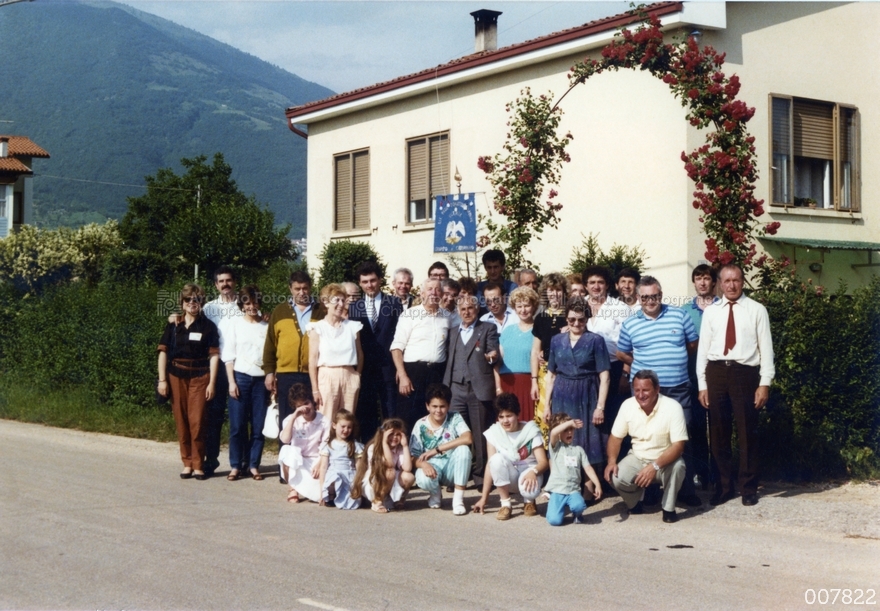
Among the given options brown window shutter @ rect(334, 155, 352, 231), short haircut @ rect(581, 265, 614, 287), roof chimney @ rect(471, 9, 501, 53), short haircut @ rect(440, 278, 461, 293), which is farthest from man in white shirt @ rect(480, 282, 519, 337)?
brown window shutter @ rect(334, 155, 352, 231)

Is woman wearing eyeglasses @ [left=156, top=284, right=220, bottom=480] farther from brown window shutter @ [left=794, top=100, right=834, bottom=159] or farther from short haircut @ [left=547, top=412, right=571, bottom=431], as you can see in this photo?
brown window shutter @ [left=794, top=100, right=834, bottom=159]

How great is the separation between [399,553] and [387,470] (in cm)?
189

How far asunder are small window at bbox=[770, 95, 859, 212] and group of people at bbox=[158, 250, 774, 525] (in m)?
8.48

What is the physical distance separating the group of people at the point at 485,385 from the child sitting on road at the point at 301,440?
0.02 m

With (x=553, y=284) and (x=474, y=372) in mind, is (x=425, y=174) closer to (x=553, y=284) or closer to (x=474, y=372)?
(x=553, y=284)

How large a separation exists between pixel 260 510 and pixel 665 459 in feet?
11.4

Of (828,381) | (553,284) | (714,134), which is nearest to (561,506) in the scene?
(553,284)

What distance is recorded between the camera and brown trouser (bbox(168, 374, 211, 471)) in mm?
10898

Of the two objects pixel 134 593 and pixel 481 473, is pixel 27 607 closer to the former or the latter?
pixel 134 593

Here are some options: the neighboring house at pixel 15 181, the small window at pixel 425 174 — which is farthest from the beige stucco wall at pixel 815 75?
the neighboring house at pixel 15 181

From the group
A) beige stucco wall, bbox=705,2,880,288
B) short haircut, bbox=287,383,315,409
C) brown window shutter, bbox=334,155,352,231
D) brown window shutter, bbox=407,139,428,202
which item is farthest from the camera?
brown window shutter, bbox=334,155,352,231

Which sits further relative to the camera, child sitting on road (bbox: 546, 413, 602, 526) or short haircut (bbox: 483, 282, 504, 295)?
short haircut (bbox: 483, 282, 504, 295)

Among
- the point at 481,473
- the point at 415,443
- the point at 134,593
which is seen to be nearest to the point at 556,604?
the point at 134,593

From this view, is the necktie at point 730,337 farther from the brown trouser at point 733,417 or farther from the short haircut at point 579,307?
the short haircut at point 579,307
